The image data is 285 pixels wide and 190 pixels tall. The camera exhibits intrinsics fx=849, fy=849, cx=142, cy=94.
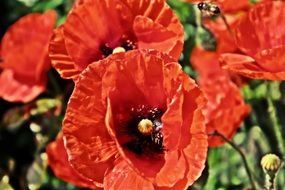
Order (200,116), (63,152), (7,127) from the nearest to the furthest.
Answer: (200,116) < (63,152) < (7,127)

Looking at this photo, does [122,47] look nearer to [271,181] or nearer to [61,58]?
[61,58]

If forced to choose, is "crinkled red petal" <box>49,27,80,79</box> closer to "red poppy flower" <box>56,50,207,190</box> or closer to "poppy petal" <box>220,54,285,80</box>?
"red poppy flower" <box>56,50,207,190</box>

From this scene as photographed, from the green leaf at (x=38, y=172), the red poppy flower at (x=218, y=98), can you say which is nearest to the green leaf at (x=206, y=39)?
the red poppy flower at (x=218, y=98)

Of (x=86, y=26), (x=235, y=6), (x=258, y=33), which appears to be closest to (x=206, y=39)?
(x=235, y=6)

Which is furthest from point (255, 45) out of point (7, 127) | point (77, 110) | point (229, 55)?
point (7, 127)

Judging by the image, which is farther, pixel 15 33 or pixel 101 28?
pixel 15 33

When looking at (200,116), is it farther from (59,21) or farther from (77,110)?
(59,21)
